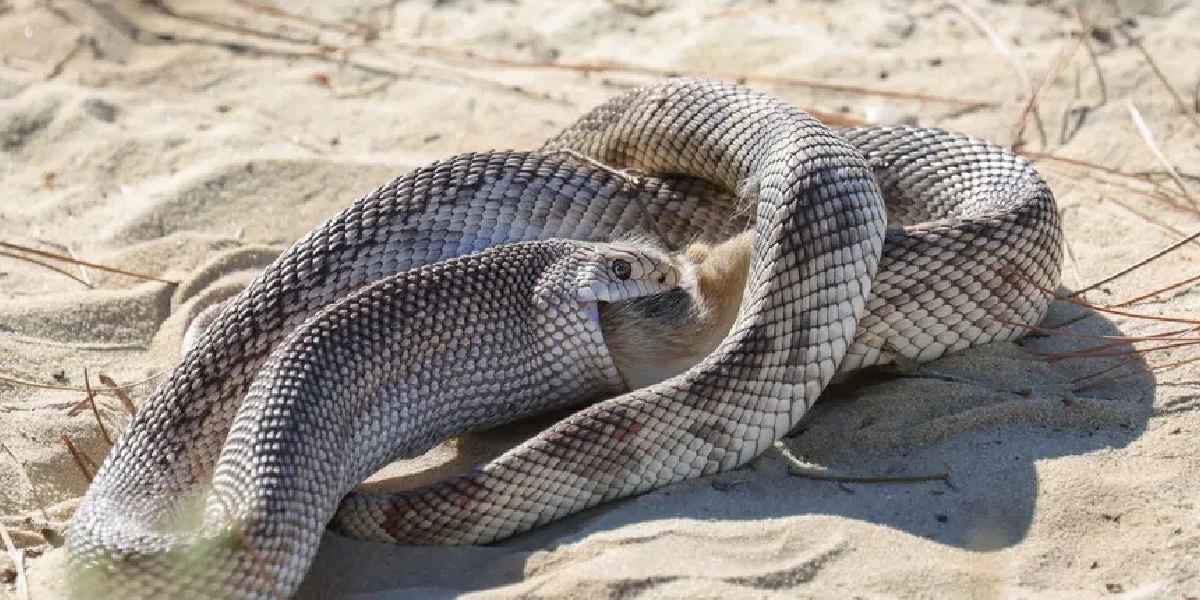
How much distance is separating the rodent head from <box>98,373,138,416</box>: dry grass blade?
6.47 feet

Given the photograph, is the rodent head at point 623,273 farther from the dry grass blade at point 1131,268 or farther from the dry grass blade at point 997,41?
the dry grass blade at point 997,41

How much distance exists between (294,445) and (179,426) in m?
0.78

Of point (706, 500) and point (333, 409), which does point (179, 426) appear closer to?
point (333, 409)

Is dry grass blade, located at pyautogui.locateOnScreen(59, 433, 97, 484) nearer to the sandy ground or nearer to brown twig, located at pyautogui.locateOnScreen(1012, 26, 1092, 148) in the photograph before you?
the sandy ground

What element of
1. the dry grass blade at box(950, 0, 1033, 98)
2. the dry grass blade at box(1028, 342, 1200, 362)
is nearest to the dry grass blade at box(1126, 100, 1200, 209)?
the dry grass blade at box(950, 0, 1033, 98)

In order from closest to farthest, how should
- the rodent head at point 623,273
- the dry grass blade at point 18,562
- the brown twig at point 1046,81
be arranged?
1. the dry grass blade at point 18,562
2. the rodent head at point 623,273
3. the brown twig at point 1046,81

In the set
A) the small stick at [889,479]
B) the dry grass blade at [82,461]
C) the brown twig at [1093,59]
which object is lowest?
the dry grass blade at [82,461]

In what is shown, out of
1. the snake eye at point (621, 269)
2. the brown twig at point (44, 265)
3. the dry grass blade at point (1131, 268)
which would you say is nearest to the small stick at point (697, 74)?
the dry grass blade at point (1131, 268)

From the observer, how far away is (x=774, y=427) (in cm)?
463

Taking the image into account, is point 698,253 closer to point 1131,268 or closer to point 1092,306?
point 1092,306

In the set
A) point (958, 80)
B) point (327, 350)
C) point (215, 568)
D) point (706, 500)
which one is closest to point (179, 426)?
point (327, 350)

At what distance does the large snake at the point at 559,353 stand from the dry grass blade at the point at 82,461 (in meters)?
0.28

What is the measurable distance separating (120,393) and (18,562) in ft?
4.31

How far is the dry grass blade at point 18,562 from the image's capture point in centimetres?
409
